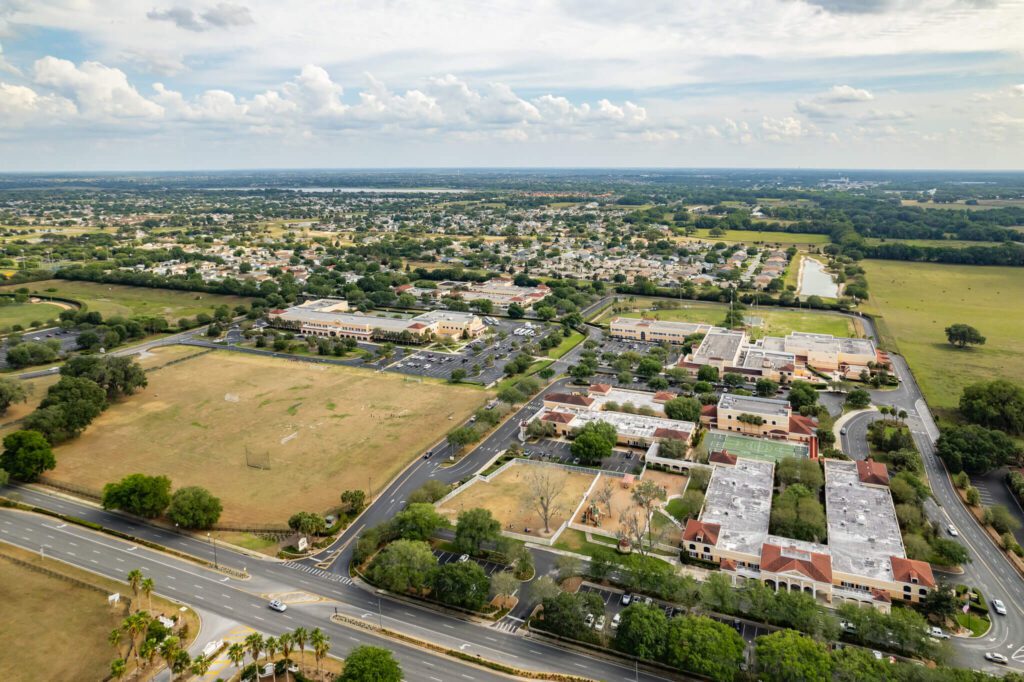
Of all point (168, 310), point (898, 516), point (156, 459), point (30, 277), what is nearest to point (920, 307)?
point (898, 516)

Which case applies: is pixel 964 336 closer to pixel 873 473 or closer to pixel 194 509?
pixel 873 473

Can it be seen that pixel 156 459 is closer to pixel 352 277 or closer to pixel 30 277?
pixel 352 277

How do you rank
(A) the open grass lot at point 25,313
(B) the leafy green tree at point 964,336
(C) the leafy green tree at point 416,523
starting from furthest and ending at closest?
1. (A) the open grass lot at point 25,313
2. (B) the leafy green tree at point 964,336
3. (C) the leafy green tree at point 416,523

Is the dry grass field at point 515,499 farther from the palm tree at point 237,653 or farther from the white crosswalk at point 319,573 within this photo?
the palm tree at point 237,653

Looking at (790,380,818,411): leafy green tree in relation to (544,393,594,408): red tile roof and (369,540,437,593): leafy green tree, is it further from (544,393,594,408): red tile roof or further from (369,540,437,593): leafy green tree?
(369,540,437,593): leafy green tree

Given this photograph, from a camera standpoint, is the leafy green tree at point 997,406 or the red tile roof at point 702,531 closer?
the red tile roof at point 702,531

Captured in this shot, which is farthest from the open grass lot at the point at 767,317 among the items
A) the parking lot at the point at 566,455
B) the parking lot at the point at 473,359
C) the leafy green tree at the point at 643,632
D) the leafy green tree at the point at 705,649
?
the leafy green tree at the point at 643,632
